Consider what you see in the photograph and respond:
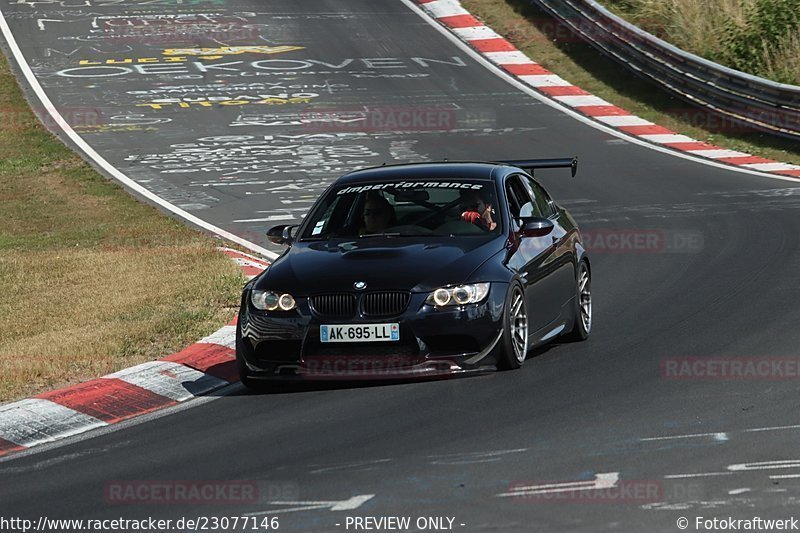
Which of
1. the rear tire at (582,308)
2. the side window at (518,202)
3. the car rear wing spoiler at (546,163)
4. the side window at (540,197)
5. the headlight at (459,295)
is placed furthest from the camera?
the car rear wing spoiler at (546,163)

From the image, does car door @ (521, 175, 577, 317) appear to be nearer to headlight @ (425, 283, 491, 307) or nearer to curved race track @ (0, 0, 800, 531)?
curved race track @ (0, 0, 800, 531)

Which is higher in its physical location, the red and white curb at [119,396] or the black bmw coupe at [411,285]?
the black bmw coupe at [411,285]

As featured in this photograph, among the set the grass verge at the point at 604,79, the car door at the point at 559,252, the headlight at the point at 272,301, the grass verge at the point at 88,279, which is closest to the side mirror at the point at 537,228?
the car door at the point at 559,252

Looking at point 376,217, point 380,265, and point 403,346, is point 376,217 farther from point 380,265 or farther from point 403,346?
point 403,346

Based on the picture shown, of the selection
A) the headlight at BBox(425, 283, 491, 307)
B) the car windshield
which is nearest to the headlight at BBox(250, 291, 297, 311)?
the headlight at BBox(425, 283, 491, 307)

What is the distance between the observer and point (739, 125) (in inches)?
958

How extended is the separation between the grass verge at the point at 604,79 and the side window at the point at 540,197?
37.7ft

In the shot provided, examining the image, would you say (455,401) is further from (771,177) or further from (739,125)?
(739,125)

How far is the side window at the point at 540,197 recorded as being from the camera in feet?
37.2

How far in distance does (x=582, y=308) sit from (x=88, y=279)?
5.60m

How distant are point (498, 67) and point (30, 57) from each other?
9817mm

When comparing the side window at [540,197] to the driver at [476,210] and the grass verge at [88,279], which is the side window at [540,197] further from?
the grass verge at [88,279]

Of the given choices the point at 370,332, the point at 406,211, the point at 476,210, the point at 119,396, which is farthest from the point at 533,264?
the point at 119,396

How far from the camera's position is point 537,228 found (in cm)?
1024
